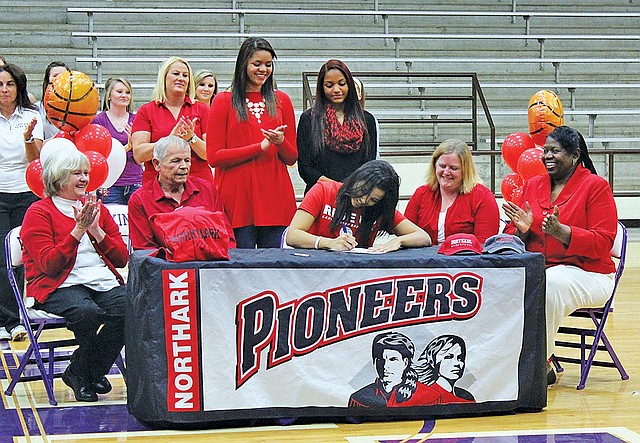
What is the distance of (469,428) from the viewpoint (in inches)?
138

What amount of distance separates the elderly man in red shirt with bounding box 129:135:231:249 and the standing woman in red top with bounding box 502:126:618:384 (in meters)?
1.27

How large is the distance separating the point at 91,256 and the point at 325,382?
1140 millimetres

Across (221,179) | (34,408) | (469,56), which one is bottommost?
(34,408)

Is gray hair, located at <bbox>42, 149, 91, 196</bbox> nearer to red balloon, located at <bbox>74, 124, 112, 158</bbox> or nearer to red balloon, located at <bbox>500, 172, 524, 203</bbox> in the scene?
red balloon, located at <bbox>74, 124, 112, 158</bbox>

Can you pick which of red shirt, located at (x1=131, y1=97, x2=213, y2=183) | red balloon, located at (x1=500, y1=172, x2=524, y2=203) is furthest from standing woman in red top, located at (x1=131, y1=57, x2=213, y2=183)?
red balloon, located at (x1=500, y1=172, x2=524, y2=203)

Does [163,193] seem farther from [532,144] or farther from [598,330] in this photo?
[532,144]

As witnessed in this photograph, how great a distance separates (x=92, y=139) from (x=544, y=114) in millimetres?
2558

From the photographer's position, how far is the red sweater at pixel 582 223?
4062 millimetres

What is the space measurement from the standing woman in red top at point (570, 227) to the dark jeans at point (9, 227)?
96.3 inches

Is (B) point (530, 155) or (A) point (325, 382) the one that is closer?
(A) point (325, 382)

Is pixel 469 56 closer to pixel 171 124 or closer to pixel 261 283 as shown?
pixel 171 124

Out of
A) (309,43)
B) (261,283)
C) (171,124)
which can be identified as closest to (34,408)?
(261,283)

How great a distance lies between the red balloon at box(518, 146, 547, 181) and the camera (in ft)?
18.6

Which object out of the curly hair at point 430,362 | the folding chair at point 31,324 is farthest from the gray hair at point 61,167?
the curly hair at point 430,362
